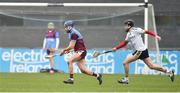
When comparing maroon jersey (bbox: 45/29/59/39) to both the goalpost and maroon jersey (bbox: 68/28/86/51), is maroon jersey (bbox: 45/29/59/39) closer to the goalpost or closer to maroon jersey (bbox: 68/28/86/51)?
the goalpost

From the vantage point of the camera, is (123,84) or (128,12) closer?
(123,84)

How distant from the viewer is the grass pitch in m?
19.0

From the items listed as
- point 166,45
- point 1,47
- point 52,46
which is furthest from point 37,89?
point 166,45

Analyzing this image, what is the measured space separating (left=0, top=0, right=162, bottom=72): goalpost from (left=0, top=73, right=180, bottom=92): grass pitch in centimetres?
333

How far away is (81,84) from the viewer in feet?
68.7

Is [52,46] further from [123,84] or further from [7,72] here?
[123,84]

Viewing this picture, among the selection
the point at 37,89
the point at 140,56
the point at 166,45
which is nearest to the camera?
the point at 37,89

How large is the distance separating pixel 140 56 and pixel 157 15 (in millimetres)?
11046

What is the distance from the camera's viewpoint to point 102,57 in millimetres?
27984

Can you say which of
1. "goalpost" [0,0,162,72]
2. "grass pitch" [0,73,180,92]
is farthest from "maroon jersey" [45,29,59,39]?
"grass pitch" [0,73,180,92]

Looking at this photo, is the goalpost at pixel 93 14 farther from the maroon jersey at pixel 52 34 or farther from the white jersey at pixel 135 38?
the white jersey at pixel 135 38

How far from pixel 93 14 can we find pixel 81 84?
7.32m

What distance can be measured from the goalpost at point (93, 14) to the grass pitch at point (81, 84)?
10.9 feet

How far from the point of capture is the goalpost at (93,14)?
2695 cm
